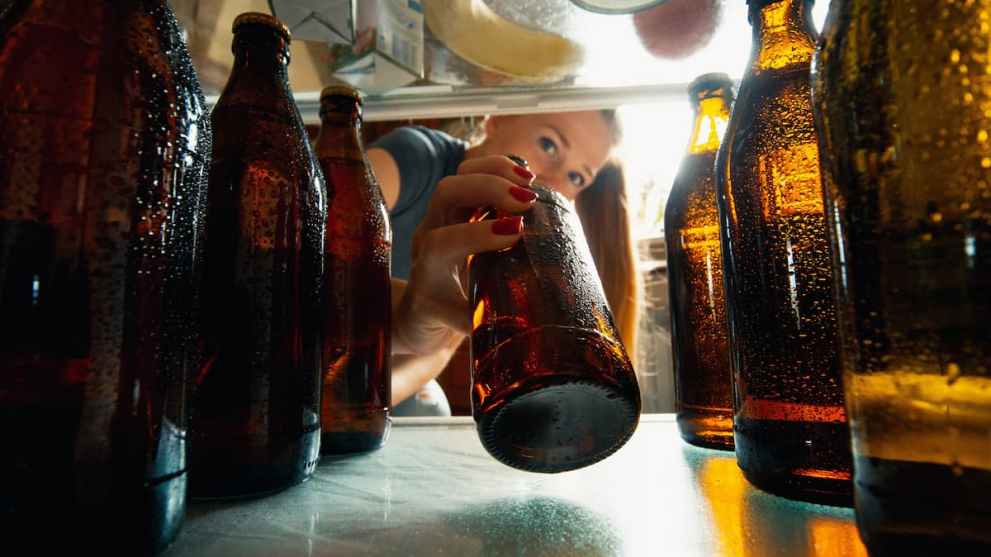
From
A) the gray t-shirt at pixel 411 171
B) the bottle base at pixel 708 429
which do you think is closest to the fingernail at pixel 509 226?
the bottle base at pixel 708 429

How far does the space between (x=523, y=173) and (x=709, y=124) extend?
0.23 meters

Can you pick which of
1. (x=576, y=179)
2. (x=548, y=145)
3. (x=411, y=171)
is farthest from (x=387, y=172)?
(x=576, y=179)

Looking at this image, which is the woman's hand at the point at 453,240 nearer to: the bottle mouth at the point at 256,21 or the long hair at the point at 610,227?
the bottle mouth at the point at 256,21

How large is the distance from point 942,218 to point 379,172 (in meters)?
1.25

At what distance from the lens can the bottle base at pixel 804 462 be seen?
30 centimetres

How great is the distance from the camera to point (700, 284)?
1.82ft

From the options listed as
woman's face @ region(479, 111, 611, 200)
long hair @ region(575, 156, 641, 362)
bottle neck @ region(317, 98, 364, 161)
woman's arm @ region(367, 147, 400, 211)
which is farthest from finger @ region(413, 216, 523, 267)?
long hair @ region(575, 156, 641, 362)

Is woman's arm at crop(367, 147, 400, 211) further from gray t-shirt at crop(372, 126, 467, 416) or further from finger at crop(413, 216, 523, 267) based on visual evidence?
finger at crop(413, 216, 523, 267)

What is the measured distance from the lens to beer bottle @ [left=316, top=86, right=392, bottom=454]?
512mm

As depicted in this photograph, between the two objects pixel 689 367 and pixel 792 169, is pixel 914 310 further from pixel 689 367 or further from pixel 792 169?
pixel 689 367

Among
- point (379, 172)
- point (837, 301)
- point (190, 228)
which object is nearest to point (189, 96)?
point (190, 228)

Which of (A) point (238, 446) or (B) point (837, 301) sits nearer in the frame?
(B) point (837, 301)

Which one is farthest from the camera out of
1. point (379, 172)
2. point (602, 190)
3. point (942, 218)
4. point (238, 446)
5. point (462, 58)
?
point (602, 190)

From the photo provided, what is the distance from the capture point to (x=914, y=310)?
191 mm
